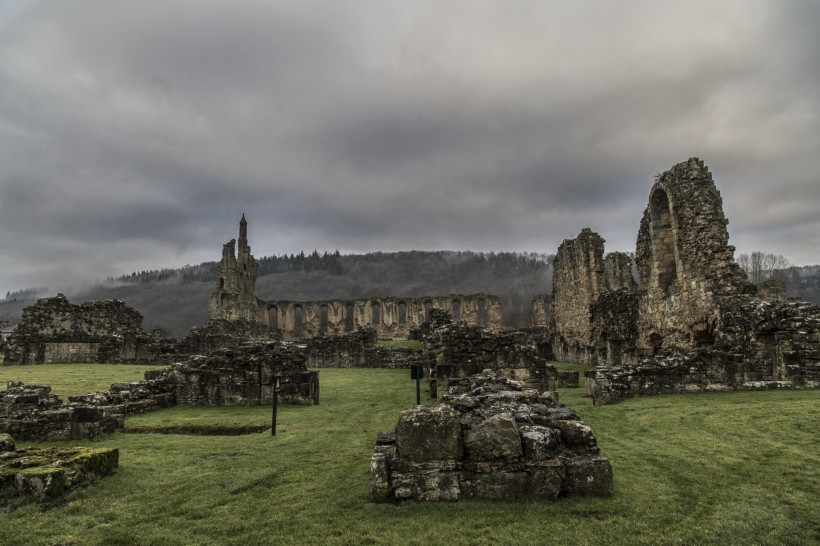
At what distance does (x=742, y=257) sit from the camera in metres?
69.3

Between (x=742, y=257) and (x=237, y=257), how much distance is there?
71188mm

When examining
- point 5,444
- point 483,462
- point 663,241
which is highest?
point 663,241

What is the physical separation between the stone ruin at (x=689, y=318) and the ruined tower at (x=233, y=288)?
41043 mm

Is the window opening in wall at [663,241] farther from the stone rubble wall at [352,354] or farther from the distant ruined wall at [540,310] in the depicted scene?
the distant ruined wall at [540,310]

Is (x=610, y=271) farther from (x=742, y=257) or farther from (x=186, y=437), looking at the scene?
(x=742, y=257)

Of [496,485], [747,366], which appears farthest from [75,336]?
[747,366]

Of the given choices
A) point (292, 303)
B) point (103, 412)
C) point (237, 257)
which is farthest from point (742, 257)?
point (103, 412)

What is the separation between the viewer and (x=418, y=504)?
5.33m

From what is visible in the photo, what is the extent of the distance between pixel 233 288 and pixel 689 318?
52.0 m

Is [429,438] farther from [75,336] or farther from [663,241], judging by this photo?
[75,336]

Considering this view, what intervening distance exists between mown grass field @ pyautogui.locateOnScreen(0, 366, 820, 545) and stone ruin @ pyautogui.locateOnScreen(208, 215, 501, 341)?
50.9 metres

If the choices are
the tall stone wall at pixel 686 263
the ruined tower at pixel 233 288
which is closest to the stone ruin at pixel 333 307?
the ruined tower at pixel 233 288

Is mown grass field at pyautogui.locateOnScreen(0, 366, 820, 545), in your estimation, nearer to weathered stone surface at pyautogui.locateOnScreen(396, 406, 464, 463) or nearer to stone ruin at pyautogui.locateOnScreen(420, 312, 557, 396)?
weathered stone surface at pyautogui.locateOnScreen(396, 406, 464, 463)

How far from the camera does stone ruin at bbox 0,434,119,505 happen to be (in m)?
5.55
